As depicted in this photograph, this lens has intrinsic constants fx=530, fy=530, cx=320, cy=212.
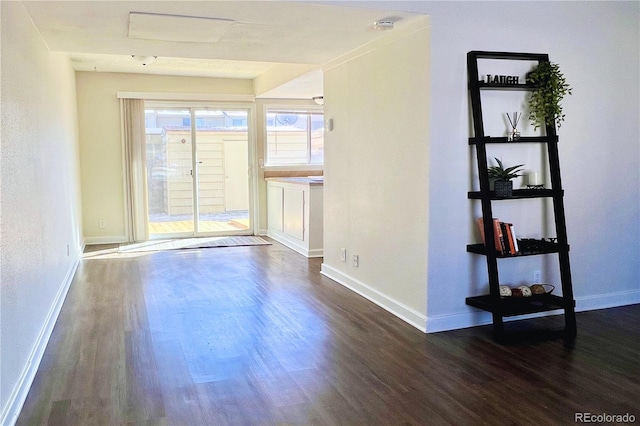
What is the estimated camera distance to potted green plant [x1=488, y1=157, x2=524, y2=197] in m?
3.58

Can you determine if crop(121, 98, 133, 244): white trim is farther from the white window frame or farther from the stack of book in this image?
the stack of book

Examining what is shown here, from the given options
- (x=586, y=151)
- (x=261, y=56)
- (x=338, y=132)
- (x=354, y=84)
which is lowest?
(x=586, y=151)

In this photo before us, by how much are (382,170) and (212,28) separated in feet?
5.49

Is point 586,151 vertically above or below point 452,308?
above

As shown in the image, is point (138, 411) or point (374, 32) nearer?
point (138, 411)

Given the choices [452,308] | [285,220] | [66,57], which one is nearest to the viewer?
[452,308]

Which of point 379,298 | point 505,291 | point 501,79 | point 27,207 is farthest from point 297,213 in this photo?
point 27,207

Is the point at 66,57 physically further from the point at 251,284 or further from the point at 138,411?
the point at 138,411

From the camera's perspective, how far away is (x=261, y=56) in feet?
15.6

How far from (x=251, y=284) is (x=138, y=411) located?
261 cm

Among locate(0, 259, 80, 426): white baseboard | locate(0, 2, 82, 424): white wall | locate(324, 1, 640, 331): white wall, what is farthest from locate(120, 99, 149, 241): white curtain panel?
locate(324, 1, 640, 331): white wall

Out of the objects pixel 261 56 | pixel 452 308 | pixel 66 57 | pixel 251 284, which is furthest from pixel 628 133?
pixel 66 57

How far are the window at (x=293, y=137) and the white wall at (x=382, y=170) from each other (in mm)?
3258

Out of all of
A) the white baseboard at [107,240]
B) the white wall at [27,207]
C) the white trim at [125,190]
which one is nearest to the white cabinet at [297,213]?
the white trim at [125,190]
